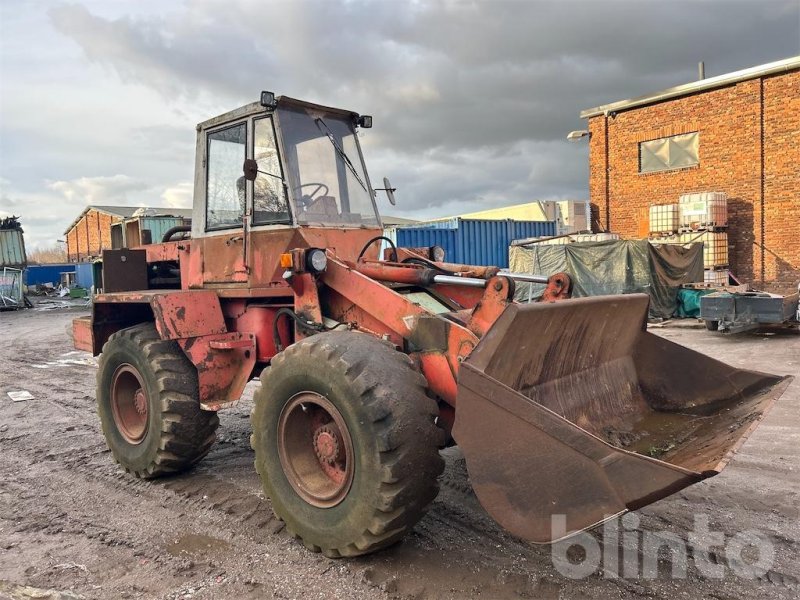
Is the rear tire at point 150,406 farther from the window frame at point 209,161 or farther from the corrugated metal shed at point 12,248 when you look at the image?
the corrugated metal shed at point 12,248

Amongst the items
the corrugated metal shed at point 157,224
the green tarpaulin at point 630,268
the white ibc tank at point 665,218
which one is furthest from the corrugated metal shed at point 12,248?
the white ibc tank at point 665,218

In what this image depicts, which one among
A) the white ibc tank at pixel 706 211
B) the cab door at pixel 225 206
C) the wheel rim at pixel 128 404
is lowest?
the wheel rim at pixel 128 404

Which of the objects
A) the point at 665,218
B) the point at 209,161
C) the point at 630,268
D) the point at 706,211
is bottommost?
the point at 630,268

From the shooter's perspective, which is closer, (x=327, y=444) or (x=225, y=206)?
(x=327, y=444)

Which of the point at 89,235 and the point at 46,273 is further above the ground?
the point at 89,235

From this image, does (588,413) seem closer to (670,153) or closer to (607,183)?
(670,153)

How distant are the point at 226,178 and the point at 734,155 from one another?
56.6ft

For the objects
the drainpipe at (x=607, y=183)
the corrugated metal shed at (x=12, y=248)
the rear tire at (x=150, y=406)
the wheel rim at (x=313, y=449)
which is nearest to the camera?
the wheel rim at (x=313, y=449)

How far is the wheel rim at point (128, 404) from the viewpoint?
559cm

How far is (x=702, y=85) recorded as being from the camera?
18641 millimetres

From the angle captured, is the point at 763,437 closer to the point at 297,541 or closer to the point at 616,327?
the point at 616,327

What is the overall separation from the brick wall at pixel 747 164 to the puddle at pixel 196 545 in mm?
18085

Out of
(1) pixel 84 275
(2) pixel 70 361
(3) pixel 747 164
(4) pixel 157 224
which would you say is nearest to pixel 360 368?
(2) pixel 70 361

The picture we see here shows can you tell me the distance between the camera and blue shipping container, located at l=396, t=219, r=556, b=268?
19016 millimetres
